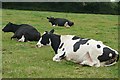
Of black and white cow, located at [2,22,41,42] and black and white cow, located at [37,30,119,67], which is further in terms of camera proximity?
black and white cow, located at [2,22,41,42]

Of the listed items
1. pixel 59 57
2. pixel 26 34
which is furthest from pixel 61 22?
pixel 59 57

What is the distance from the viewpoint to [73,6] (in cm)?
5475

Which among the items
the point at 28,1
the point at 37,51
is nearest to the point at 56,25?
the point at 37,51

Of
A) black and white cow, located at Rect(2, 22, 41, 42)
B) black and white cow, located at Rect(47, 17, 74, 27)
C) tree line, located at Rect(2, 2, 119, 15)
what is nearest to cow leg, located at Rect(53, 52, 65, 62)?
black and white cow, located at Rect(2, 22, 41, 42)

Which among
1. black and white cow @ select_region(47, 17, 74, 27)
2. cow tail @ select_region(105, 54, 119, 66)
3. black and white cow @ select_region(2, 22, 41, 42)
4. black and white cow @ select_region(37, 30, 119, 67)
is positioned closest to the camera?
black and white cow @ select_region(37, 30, 119, 67)

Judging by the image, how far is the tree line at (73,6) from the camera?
50.5 meters

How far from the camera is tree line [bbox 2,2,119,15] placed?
5052 centimetres

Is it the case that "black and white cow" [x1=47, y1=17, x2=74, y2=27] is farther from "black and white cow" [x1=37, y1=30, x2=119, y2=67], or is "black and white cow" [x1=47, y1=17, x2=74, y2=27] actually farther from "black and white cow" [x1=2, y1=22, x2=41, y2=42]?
"black and white cow" [x1=37, y1=30, x2=119, y2=67]

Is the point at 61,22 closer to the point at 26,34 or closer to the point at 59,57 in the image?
the point at 26,34

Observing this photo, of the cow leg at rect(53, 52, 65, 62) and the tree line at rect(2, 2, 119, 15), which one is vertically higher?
the cow leg at rect(53, 52, 65, 62)

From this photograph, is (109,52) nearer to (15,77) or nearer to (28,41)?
(15,77)

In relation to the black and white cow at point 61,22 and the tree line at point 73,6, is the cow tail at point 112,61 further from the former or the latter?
the tree line at point 73,6

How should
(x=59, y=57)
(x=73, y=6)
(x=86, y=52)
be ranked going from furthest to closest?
(x=73, y=6) < (x=59, y=57) < (x=86, y=52)

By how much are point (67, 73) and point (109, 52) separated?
1.77 metres
